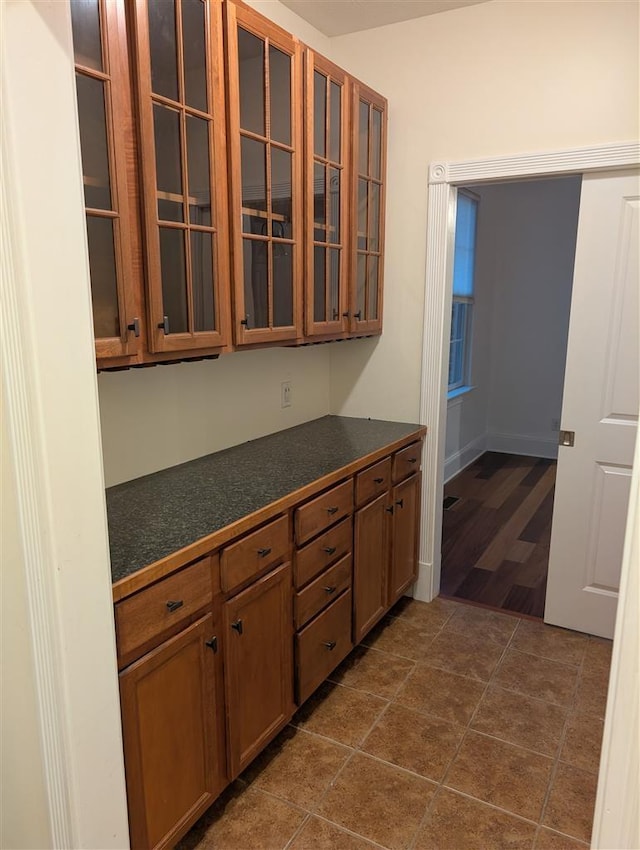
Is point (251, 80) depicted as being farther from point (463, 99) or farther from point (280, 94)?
point (463, 99)

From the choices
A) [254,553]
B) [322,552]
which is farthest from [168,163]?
[322,552]

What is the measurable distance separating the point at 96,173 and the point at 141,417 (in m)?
0.85

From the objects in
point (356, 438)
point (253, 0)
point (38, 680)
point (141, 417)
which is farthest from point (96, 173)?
point (356, 438)

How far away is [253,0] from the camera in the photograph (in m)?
2.48

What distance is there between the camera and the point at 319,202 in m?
2.49

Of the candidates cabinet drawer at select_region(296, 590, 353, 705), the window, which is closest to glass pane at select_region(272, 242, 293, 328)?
cabinet drawer at select_region(296, 590, 353, 705)

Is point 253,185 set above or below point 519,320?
above

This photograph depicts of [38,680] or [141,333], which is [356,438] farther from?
[38,680]

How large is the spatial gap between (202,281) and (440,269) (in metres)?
1.43

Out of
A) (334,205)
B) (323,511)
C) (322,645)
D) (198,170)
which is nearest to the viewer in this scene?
(198,170)

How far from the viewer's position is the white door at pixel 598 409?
103 inches

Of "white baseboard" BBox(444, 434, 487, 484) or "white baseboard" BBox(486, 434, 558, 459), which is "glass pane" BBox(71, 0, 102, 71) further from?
"white baseboard" BBox(486, 434, 558, 459)

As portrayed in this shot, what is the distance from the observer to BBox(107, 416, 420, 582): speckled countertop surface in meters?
1.65

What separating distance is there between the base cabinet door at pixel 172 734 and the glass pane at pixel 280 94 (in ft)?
5.52
